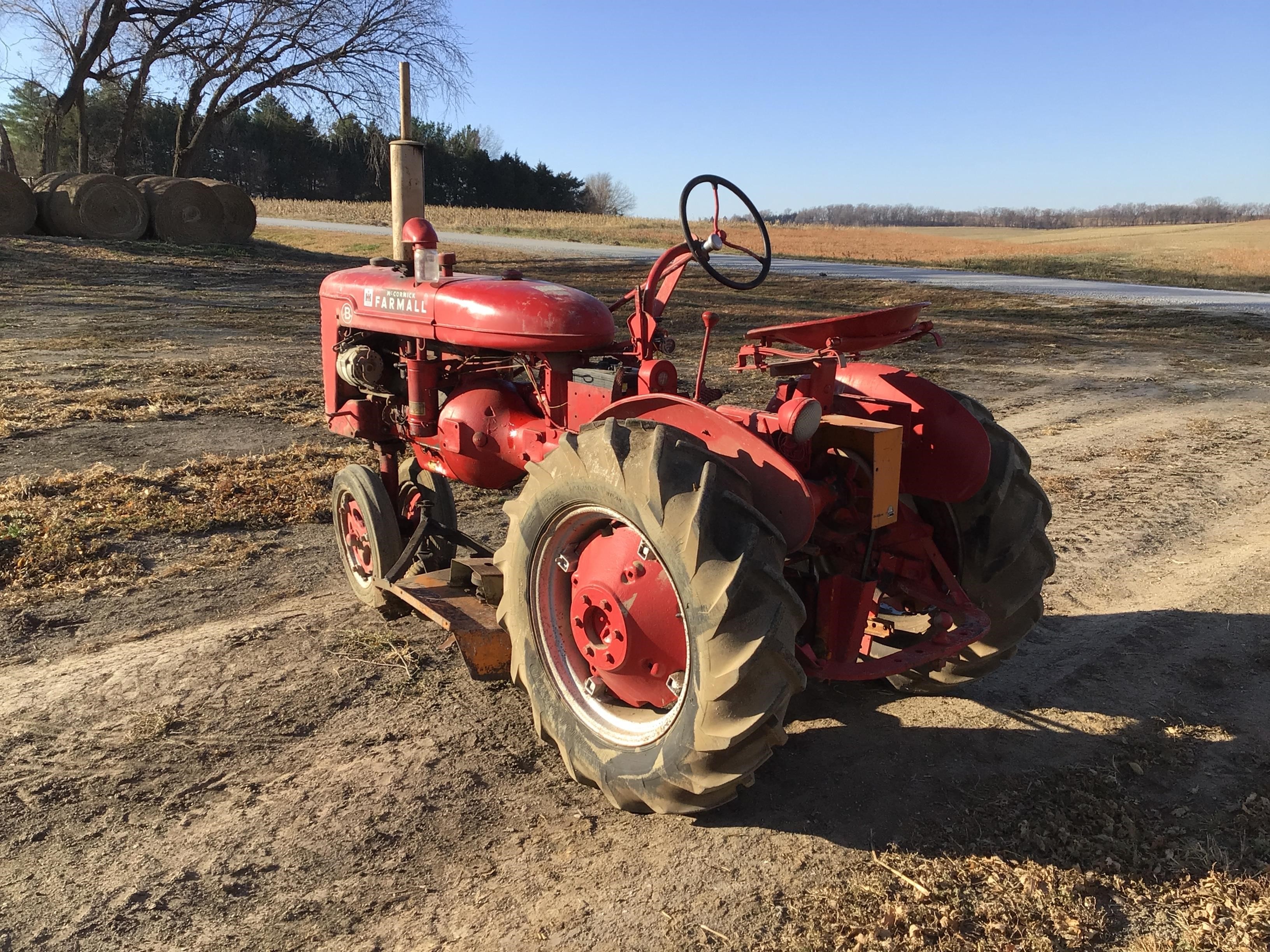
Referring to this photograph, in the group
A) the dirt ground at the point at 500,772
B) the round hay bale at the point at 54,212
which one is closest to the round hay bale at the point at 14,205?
the round hay bale at the point at 54,212

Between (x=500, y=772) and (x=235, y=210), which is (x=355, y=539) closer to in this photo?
(x=500, y=772)

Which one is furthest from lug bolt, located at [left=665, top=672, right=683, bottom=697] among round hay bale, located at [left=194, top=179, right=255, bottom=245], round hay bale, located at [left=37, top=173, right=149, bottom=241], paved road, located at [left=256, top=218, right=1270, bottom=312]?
round hay bale, located at [left=194, top=179, right=255, bottom=245]

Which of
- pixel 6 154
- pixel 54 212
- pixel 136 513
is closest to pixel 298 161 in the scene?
pixel 6 154

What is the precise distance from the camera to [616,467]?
2.37m

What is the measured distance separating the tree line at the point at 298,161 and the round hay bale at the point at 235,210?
78.4 feet

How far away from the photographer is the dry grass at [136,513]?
4164 millimetres

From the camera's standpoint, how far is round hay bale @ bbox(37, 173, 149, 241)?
1827 centimetres

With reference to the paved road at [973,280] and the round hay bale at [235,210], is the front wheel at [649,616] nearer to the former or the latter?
the paved road at [973,280]

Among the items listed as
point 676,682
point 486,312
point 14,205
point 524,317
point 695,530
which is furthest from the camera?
point 14,205

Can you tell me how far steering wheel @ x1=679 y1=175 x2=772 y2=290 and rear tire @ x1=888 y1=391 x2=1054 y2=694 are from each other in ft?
2.74

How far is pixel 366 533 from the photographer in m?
3.98

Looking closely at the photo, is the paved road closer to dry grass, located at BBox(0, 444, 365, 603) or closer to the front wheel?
dry grass, located at BBox(0, 444, 365, 603)

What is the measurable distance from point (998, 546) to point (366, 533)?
254cm

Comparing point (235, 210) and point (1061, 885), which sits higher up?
point (235, 210)
